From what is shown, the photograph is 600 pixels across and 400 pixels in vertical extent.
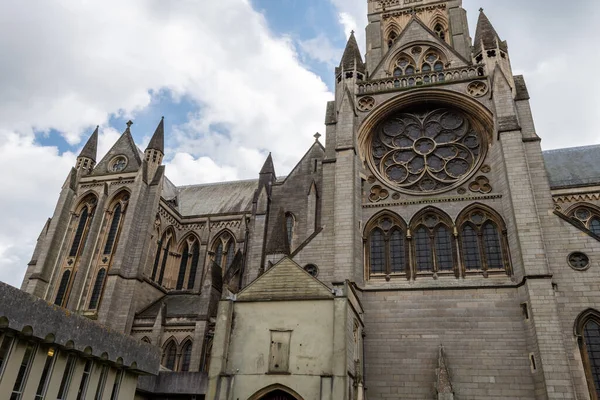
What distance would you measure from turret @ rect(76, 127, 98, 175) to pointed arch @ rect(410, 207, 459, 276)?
24934mm

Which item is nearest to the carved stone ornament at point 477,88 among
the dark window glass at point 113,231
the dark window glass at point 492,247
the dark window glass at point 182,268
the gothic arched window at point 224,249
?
the dark window glass at point 492,247

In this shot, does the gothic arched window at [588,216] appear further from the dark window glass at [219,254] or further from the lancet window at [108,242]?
the lancet window at [108,242]

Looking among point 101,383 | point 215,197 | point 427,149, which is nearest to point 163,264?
point 215,197

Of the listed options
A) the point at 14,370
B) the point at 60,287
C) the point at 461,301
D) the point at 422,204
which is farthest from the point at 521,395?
the point at 60,287

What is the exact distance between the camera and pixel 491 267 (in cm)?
1775

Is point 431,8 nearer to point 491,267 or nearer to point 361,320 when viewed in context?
point 491,267

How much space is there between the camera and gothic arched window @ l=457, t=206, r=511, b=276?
58.2 ft

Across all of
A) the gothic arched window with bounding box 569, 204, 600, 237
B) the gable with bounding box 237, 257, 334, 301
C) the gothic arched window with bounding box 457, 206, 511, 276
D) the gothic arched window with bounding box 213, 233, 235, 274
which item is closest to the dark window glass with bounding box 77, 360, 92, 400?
the gable with bounding box 237, 257, 334, 301

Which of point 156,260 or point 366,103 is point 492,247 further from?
point 156,260

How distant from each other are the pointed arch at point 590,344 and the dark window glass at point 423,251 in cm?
550

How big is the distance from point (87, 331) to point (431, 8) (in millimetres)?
27526

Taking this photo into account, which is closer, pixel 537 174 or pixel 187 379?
pixel 187 379

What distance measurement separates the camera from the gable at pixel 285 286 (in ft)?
47.3

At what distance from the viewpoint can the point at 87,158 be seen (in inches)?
1297
